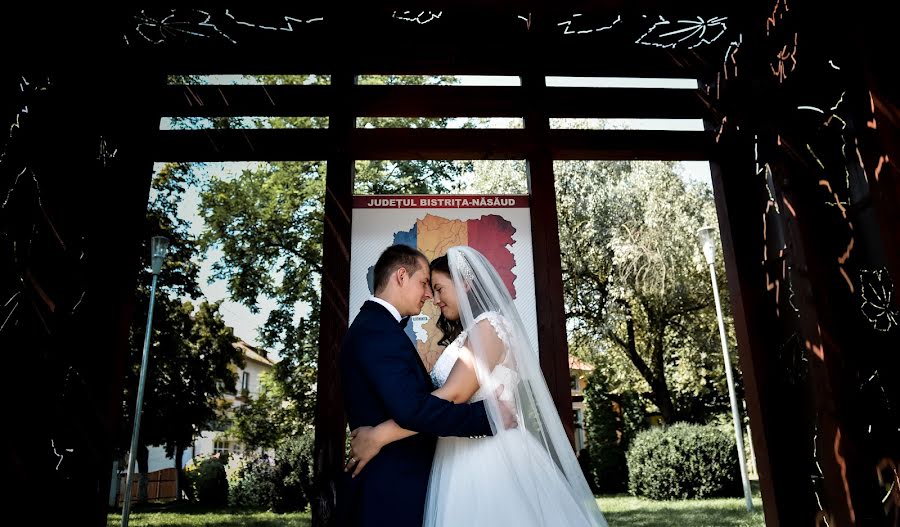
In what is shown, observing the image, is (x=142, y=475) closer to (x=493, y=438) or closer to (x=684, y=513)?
(x=684, y=513)

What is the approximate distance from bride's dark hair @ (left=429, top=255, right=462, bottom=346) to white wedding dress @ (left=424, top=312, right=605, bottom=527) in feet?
1.95

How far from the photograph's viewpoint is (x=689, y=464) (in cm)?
1120

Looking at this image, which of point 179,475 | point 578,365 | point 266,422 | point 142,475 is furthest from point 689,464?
point 142,475

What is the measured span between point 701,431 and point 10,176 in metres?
11.8

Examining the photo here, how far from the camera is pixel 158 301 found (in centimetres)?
1223

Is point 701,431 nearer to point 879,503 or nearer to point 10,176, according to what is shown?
point 879,503

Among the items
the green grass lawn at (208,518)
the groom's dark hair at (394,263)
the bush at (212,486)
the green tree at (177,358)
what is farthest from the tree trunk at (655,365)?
the groom's dark hair at (394,263)

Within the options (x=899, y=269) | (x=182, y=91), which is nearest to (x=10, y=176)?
(x=182, y=91)

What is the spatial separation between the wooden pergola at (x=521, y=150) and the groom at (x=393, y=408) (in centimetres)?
84

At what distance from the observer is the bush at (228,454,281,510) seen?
1013 centimetres

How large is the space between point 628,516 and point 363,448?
866 centimetres

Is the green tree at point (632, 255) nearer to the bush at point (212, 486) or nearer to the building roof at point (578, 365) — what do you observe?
the building roof at point (578, 365)

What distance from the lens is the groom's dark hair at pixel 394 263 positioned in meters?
2.61

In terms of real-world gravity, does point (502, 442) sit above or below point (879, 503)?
above
